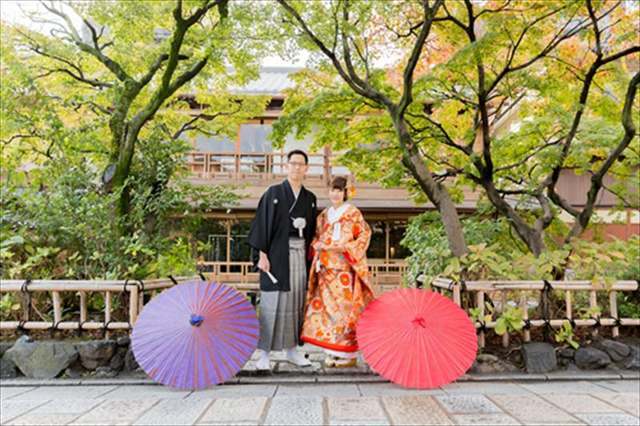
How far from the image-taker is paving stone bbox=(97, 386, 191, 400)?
3.42 metres

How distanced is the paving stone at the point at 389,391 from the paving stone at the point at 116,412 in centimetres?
177

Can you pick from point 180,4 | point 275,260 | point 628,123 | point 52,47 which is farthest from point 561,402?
point 52,47

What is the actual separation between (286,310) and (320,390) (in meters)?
0.84

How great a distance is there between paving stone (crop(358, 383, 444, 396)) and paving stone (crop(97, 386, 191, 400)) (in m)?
1.55

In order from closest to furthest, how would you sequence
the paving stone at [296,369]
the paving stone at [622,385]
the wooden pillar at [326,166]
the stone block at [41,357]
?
the paving stone at [622,385]
the stone block at [41,357]
the paving stone at [296,369]
the wooden pillar at [326,166]

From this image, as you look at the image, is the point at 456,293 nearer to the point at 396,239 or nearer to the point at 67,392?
the point at 67,392

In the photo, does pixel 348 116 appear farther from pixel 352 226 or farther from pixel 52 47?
pixel 52 47

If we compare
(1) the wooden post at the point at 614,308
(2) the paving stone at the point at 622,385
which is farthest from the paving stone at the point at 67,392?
(1) the wooden post at the point at 614,308

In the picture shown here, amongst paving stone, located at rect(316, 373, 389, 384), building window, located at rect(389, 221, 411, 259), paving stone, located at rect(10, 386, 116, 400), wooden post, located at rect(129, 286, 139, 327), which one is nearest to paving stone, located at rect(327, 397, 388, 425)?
paving stone, located at rect(316, 373, 389, 384)

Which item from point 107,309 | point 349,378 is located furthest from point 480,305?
point 107,309

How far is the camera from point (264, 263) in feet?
13.3

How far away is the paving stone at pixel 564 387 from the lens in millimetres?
3594

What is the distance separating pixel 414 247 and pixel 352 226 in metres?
2.73

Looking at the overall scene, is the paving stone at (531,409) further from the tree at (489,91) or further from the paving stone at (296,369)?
the tree at (489,91)
